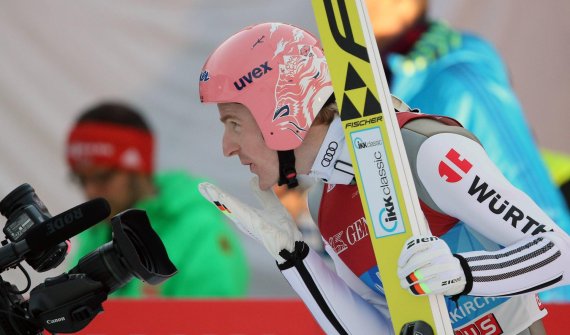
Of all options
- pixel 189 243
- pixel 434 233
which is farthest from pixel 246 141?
pixel 189 243

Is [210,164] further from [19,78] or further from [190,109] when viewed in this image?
[19,78]

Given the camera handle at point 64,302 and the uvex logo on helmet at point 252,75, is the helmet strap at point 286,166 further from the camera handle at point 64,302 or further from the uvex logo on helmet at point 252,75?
the camera handle at point 64,302

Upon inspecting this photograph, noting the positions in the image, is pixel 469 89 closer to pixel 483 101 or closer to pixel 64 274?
pixel 483 101

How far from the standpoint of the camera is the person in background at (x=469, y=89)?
5238 millimetres

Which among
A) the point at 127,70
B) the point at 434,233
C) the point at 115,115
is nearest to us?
the point at 434,233

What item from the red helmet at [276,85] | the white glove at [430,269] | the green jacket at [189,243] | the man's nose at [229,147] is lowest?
the green jacket at [189,243]

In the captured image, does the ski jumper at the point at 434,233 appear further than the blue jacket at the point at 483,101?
No

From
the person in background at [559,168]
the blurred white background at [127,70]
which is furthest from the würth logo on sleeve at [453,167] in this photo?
the person in background at [559,168]

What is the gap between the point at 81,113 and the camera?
5.23 meters

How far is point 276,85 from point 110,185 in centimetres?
252

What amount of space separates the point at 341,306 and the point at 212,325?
3.41 feet

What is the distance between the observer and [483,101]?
527 centimetres

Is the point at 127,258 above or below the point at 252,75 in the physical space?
below

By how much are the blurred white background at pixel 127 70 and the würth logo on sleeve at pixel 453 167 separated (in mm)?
2764
